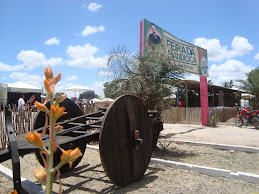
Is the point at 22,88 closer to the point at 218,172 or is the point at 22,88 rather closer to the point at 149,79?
the point at 149,79

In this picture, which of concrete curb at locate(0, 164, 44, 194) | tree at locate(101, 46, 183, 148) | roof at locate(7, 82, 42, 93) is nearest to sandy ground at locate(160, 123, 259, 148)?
tree at locate(101, 46, 183, 148)

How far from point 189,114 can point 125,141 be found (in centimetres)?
1173

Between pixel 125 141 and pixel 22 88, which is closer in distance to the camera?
pixel 125 141

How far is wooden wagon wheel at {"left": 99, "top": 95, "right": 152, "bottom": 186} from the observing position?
3.21 m

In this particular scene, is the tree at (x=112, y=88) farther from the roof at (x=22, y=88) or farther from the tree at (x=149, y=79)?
the roof at (x=22, y=88)

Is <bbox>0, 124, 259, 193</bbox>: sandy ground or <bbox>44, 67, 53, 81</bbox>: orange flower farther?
<bbox>0, 124, 259, 193</bbox>: sandy ground

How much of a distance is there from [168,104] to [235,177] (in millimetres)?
3244

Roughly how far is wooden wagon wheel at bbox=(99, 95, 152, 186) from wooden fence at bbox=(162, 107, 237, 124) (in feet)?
34.5

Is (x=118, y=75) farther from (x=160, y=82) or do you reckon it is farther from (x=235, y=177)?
(x=235, y=177)

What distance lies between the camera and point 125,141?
3.56 metres

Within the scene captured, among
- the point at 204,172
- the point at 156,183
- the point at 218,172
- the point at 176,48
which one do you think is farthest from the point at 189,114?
the point at 156,183

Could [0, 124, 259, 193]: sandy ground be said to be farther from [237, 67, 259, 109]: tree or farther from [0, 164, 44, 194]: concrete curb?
[237, 67, 259, 109]: tree

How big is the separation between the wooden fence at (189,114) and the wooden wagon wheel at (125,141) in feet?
34.5

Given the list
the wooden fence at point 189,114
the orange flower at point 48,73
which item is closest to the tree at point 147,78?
the orange flower at point 48,73
